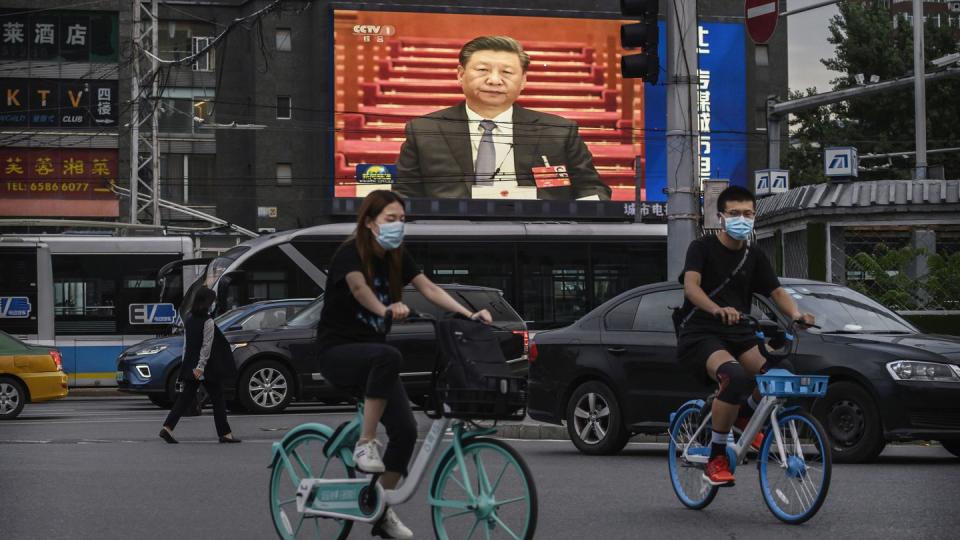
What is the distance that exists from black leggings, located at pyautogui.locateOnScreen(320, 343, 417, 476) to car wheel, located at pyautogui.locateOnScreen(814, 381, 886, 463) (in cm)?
611

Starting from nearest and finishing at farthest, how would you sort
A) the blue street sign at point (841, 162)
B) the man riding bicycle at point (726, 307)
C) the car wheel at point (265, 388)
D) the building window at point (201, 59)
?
the man riding bicycle at point (726, 307) → the car wheel at point (265, 388) → the blue street sign at point (841, 162) → the building window at point (201, 59)

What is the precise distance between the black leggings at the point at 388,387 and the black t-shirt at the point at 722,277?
98.4 inches

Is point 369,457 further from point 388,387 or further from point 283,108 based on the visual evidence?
point 283,108

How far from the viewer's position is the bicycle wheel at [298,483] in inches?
320

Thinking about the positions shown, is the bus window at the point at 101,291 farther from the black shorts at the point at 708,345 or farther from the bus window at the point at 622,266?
the black shorts at the point at 708,345

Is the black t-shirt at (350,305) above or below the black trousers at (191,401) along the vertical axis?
above

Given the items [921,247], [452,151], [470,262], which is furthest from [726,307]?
[452,151]

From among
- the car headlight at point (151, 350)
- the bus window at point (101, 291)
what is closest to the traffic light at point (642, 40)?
the car headlight at point (151, 350)

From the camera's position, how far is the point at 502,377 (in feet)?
24.1

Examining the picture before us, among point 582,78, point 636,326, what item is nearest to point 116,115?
point 582,78

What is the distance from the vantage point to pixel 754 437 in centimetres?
941

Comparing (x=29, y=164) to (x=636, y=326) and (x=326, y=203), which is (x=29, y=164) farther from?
(x=636, y=326)

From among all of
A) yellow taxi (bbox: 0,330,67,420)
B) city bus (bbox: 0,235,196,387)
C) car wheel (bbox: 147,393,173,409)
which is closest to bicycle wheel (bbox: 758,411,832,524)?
yellow taxi (bbox: 0,330,67,420)

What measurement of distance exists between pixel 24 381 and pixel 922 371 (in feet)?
45.7
